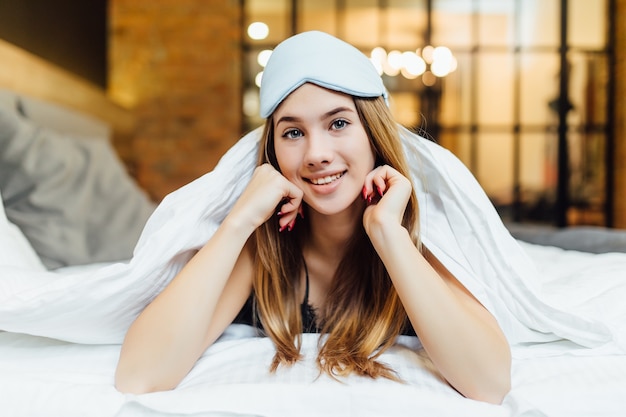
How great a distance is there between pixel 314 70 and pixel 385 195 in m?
0.28

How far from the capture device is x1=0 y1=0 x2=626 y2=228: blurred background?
14.8 ft

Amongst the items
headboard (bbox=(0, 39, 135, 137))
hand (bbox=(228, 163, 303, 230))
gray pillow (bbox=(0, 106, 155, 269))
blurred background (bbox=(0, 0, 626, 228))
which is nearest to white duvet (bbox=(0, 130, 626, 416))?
hand (bbox=(228, 163, 303, 230))

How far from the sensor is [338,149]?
1042mm

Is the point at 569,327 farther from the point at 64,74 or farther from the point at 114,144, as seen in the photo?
the point at 114,144

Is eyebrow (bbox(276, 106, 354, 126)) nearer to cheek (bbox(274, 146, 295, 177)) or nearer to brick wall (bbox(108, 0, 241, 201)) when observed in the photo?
cheek (bbox(274, 146, 295, 177))

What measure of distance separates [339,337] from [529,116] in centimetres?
447

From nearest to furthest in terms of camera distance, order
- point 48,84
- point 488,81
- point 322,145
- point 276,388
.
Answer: point 276,388 → point 322,145 → point 48,84 → point 488,81

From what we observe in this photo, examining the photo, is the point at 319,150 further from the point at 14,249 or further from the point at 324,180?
the point at 14,249

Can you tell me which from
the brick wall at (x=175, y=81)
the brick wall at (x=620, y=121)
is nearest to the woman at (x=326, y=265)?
the brick wall at (x=175, y=81)

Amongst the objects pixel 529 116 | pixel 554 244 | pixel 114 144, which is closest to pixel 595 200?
pixel 529 116

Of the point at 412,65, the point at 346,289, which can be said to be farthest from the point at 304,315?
the point at 412,65

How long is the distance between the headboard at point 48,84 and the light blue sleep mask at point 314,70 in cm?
129

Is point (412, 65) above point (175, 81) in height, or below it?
above

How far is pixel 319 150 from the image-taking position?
3.31 ft
